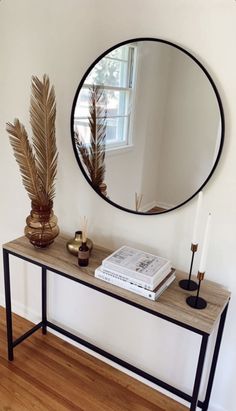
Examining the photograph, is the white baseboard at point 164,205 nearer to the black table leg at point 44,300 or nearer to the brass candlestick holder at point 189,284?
the brass candlestick holder at point 189,284

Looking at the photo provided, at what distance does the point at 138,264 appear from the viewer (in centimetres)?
151

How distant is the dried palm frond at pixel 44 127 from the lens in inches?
63.3

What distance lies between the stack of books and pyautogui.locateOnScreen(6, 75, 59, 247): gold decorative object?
397 millimetres

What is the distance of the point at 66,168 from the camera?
187 cm

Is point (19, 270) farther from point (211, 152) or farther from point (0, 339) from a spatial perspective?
point (211, 152)

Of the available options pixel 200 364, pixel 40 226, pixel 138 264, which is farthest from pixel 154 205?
pixel 200 364

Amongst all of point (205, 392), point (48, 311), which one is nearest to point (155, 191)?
Answer: point (205, 392)

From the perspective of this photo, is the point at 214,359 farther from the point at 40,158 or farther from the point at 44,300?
the point at 40,158

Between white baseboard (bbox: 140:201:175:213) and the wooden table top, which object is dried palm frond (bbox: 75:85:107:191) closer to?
white baseboard (bbox: 140:201:175:213)

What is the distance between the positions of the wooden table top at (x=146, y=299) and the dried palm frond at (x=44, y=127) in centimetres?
31

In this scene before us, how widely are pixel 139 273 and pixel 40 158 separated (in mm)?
728

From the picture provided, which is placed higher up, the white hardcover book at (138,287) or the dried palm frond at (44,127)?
the dried palm frond at (44,127)

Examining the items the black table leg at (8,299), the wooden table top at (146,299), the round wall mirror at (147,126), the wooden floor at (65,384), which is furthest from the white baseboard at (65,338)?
the round wall mirror at (147,126)

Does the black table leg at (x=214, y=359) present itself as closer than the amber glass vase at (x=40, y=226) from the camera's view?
Yes
